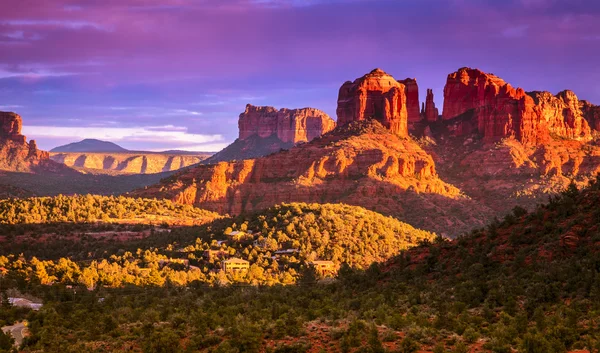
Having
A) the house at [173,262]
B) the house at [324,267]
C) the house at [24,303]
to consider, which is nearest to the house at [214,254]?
the house at [173,262]

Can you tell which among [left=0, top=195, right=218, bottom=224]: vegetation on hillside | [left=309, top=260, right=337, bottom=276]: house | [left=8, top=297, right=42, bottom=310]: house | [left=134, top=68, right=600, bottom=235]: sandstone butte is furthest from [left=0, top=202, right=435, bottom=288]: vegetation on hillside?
[left=134, top=68, right=600, bottom=235]: sandstone butte

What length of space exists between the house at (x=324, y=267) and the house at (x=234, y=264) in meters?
6.15

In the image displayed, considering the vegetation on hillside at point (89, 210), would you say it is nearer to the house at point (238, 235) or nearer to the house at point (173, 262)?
the house at point (238, 235)

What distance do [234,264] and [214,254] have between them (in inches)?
227

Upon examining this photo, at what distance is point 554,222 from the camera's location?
1948 inches

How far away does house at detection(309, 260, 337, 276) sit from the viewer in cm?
7900

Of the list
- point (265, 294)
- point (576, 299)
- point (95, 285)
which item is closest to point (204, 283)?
point (95, 285)

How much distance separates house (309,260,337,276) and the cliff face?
221ft

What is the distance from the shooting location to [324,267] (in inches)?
3191

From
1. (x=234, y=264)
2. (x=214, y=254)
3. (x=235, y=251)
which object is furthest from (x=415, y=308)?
(x=235, y=251)

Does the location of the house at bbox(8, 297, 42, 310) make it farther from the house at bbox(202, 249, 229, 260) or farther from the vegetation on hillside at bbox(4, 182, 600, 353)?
the house at bbox(202, 249, 229, 260)

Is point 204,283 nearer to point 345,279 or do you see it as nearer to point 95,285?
point 95,285

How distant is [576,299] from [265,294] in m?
21.3

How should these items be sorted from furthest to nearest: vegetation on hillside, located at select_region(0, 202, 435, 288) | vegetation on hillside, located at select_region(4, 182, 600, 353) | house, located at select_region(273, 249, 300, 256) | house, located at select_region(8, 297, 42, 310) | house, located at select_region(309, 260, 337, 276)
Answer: house, located at select_region(273, 249, 300, 256), house, located at select_region(309, 260, 337, 276), vegetation on hillside, located at select_region(0, 202, 435, 288), house, located at select_region(8, 297, 42, 310), vegetation on hillside, located at select_region(4, 182, 600, 353)
